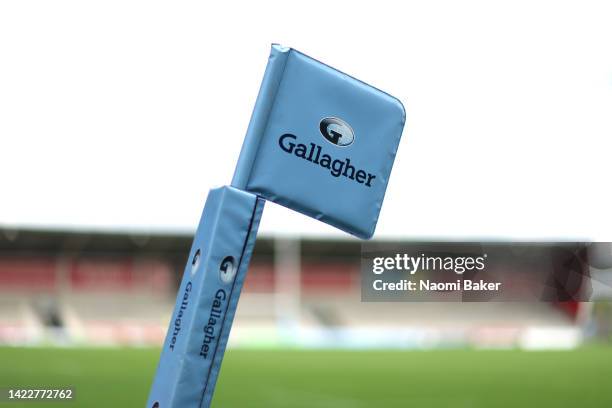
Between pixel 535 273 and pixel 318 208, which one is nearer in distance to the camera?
pixel 318 208

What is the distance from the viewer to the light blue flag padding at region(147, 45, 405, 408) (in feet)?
5.13

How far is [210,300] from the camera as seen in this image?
5.13ft

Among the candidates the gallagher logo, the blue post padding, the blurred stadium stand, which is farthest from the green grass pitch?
the blurred stadium stand

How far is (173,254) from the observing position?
17016 millimetres

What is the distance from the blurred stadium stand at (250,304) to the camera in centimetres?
1669

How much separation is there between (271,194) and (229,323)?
0.94ft

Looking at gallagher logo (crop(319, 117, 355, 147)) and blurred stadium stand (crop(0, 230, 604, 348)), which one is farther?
blurred stadium stand (crop(0, 230, 604, 348))

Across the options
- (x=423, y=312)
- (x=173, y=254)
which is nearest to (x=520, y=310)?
(x=423, y=312)

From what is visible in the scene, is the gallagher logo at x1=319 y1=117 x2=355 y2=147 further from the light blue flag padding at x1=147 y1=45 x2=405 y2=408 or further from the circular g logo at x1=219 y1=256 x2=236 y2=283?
the circular g logo at x1=219 y1=256 x2=236 y2=283

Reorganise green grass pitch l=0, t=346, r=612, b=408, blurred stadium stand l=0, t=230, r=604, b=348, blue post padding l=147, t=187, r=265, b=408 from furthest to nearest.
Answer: blurred stadium stand l=0, t=230, r=604, b=348 → green grass pitch l=0, t=346, r=612, b=408 → blue post padding l=147, t=187, r=265, b=408

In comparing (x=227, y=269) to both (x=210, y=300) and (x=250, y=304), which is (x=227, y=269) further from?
(x=250, y=304)

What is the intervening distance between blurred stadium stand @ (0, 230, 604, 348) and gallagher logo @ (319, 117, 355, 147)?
48.0 feet

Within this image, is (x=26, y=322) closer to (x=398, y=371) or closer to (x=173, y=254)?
(x=173, y=254)

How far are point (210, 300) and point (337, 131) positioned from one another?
0.45m
